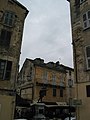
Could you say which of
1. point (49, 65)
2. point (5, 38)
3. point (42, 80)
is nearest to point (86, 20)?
point (5, 38)

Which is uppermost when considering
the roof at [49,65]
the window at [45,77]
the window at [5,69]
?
the roof at [49,65]

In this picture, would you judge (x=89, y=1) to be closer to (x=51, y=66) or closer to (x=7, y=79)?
(x=7, y=79)

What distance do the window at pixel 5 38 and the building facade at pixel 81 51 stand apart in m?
6.22

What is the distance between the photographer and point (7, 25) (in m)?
17.2

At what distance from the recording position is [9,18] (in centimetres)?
1759

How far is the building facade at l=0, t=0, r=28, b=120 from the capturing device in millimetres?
14484

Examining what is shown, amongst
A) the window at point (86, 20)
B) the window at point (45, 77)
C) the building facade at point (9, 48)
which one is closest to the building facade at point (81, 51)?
the window at point (86, 20)

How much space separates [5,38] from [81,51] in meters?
7.19

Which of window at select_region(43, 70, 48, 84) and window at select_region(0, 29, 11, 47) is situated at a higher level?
window at select_region(0, 29, 11, 47)

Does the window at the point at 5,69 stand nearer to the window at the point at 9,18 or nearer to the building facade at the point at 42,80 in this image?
the window at the point at 9,18

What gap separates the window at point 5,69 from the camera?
1539 centimetres

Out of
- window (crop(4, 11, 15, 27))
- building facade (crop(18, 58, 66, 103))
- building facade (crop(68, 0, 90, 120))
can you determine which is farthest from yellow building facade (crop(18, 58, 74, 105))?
building facade (crop(68, 0, 90, 120))

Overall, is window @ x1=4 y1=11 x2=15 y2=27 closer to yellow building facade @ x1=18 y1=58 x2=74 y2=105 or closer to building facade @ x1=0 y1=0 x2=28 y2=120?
building facade @ x1=0 y1=0 x2=28 y2=120

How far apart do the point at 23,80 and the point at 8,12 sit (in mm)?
22784
